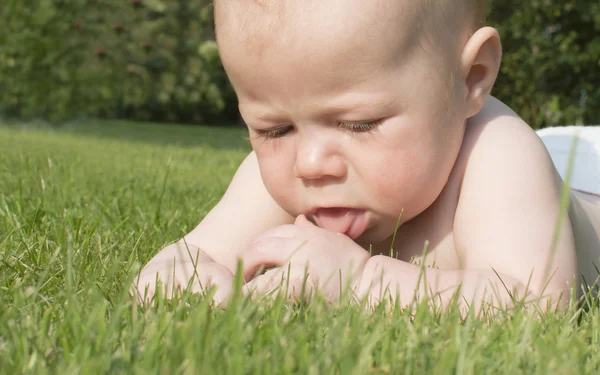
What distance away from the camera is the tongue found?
185cm

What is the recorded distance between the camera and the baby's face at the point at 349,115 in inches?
65.4

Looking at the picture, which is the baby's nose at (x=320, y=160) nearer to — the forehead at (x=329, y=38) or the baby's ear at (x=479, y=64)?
the forehead at (x=329, y=38)

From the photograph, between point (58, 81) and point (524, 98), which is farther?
point (58, 81)

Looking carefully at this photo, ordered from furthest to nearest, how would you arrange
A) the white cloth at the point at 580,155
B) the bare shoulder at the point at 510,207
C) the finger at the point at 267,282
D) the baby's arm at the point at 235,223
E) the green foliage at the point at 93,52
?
the green foliage at the point at 93,52, the white cloth at the point at 580,155, the baby's arm at the point at 235,223, the bare shoulder at the point at 510,207, the finger at the point at 267,282

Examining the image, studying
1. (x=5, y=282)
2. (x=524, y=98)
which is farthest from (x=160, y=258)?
→ (x=524, y=98)

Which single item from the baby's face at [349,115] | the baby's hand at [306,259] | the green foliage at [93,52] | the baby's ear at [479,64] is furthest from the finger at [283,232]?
the green foliage at [93,52]

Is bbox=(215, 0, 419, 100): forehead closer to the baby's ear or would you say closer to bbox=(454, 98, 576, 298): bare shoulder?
the baby's ear

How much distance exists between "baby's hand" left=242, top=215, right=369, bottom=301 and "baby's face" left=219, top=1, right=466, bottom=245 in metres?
0.13

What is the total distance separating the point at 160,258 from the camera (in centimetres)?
188


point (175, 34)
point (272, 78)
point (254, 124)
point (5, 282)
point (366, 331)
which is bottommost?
point (5, 282)

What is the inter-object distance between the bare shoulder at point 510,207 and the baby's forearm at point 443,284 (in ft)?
0.13

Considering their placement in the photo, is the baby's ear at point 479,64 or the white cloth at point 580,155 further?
the white cloth at point 580,155

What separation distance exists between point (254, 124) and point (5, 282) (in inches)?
27.6

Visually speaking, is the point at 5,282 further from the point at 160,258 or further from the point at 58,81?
the point at 58,81
